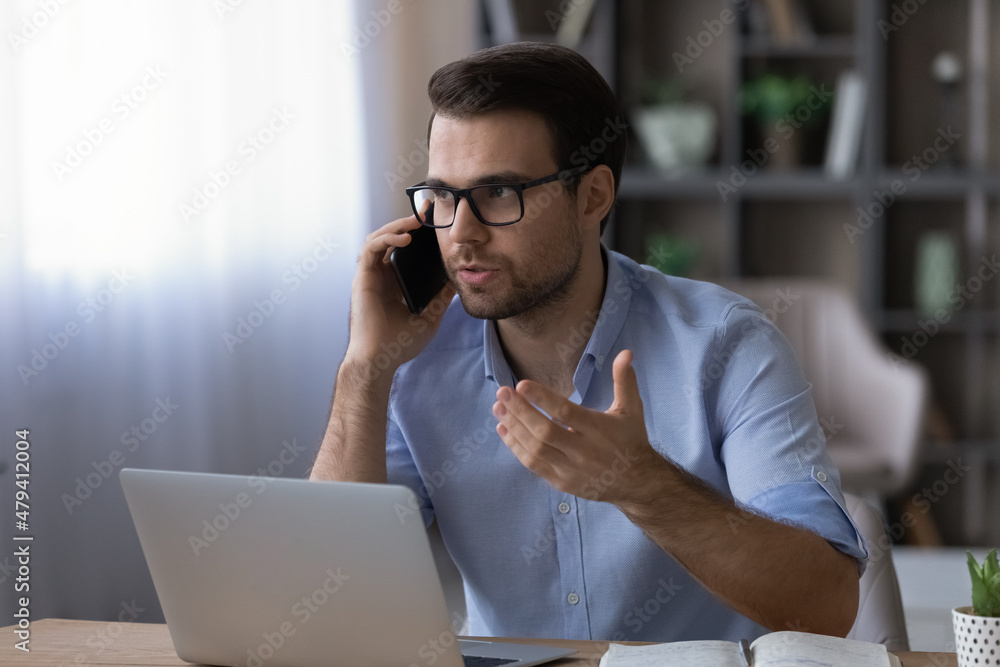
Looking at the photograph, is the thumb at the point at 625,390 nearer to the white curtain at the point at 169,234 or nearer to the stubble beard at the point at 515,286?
the stubble beard at the point at 515,286

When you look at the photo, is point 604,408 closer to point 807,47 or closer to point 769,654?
point 769,654

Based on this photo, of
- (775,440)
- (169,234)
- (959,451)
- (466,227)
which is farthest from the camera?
(959,451)

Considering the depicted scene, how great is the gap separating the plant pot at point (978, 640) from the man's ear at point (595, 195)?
70 cm

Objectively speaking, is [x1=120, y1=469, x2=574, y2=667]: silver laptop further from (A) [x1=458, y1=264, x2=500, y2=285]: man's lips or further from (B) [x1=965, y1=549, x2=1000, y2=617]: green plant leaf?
(A) [x1=458, y1=264, x2=500, y2=285]: man's lips

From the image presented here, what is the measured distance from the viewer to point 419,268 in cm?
145

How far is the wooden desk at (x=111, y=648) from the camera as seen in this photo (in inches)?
38.1

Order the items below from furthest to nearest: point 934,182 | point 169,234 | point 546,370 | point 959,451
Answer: point 959,451 → point 934,182 → point 169,234 → point 546,370

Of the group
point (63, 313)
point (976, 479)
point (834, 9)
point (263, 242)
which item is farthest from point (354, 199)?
point (976, 479)

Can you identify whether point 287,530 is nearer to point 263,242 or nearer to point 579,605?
point 579,605

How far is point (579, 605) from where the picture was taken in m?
1.30

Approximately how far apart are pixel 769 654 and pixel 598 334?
0.56m

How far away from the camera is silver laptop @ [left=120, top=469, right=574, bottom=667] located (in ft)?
2.75

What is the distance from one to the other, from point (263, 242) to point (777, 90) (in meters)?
1.68

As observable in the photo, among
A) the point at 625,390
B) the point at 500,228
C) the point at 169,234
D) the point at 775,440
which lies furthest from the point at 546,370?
the point at 169,234
